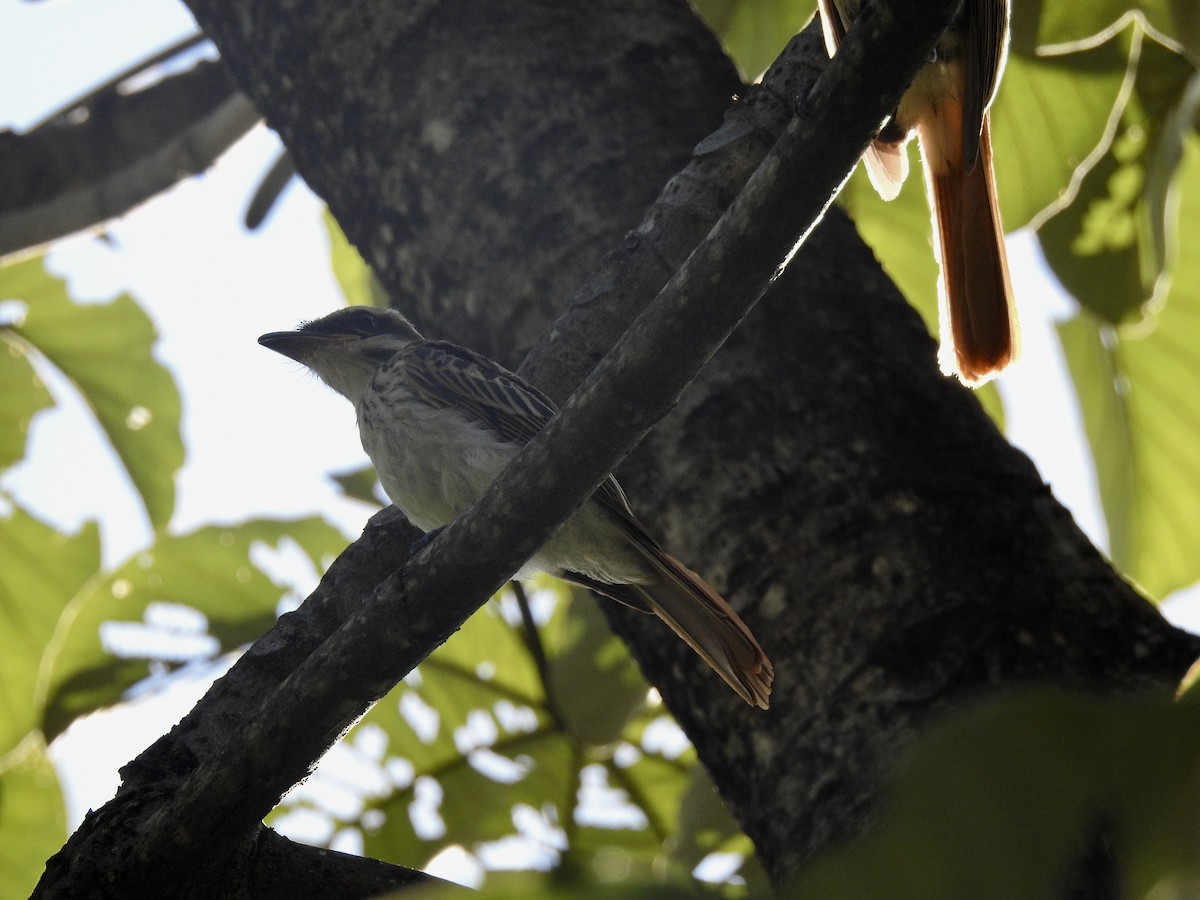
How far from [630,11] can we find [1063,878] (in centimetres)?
256

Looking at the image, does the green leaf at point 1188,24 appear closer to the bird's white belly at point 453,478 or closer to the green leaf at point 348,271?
the bird's white belly at point 453,478

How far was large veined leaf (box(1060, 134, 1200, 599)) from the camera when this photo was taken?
349 cm

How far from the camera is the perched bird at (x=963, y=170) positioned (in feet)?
7.76

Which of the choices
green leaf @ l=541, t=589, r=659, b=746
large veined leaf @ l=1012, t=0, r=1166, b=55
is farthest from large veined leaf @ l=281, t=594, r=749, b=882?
large veined leaf @ l=1012, t=0, r=1166, b=55

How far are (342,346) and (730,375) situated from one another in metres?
1.59

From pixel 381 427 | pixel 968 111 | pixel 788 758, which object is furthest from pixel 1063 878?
pixel 381 427

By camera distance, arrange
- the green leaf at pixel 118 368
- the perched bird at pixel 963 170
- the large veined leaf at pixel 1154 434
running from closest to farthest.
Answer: the perched bird at pixel 963 170
the large veined leaf at pixel 1154 434
the green leaf at pixel 118 368

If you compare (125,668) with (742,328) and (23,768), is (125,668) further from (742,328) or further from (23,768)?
(742,328)

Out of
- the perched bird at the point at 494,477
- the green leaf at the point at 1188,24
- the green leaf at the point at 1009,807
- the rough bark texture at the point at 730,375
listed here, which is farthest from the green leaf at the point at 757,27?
the green leaf at the point at 1009,807

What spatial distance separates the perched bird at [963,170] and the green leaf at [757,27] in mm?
575

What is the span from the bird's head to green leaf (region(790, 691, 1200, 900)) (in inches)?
118

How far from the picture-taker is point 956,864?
1.94 ft

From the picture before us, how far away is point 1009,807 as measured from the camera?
601 mm

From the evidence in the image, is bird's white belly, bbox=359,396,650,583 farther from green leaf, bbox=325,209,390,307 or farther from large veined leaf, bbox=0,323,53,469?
large veined leaf, bbox=0,323,53,469
